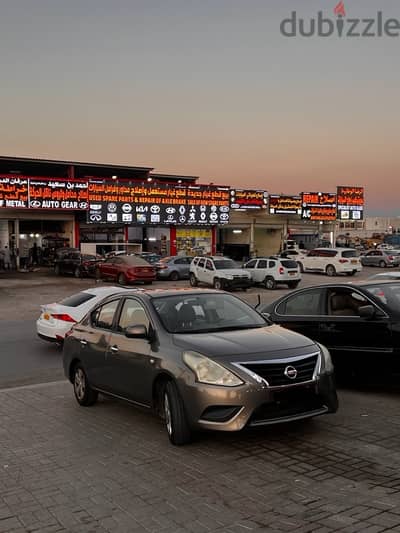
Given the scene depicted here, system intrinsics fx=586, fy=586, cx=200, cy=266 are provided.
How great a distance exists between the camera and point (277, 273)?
3133 centimetres

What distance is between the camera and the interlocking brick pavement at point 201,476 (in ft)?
13.6

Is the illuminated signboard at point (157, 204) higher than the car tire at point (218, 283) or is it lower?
higher

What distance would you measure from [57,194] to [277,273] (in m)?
19.1

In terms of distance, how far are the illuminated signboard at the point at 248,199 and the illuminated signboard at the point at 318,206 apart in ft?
14.3

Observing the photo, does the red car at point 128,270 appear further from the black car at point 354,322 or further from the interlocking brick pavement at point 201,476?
the interlocking brick pavement at point 201,476

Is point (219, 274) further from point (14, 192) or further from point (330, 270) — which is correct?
point (14, 192)

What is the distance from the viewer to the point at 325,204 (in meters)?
58.3

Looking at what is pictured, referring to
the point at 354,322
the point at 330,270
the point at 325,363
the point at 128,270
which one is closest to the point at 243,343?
the point at 325,363

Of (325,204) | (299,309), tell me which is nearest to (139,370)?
(299,309)

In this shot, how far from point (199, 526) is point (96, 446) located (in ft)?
7.53

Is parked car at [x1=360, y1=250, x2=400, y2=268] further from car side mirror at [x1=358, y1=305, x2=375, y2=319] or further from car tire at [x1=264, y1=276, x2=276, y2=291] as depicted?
car side mirror at [x1=358, y1=305, x2=375, y2=319]

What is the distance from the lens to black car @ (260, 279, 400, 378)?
7.80 m

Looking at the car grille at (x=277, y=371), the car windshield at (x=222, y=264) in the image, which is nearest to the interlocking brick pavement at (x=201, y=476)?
the car grille at (x=277, y=371)

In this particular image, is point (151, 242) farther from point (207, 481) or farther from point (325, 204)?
point (207, 481)
